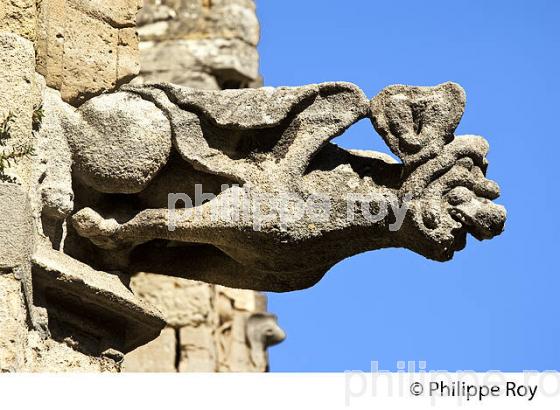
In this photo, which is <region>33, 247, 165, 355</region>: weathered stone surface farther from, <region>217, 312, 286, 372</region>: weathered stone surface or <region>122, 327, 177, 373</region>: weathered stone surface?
<region>217, 312, 286, 372</region>: weathered stone surface

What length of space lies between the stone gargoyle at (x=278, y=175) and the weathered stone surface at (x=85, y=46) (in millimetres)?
156

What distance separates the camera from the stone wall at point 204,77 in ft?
45.6

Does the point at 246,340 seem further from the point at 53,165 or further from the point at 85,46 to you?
the point at 53,165

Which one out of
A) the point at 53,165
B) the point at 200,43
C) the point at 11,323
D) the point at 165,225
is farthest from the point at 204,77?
the point at 11,323

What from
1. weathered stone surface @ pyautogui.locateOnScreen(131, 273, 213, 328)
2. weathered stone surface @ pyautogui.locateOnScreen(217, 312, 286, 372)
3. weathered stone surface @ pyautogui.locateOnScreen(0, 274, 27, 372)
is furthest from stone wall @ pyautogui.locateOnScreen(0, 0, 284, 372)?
weathered stone surface @ pyautogui.locateOnScreen(217, 312, 286, 372)

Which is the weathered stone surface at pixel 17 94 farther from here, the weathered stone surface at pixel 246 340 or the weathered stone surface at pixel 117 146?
the weathered stone surface at pixel 246 340

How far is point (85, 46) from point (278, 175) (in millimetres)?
902

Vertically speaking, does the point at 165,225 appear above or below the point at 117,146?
below

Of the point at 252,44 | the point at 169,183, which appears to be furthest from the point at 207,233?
the point at 252,44

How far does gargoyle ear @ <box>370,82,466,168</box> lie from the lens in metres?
6.89

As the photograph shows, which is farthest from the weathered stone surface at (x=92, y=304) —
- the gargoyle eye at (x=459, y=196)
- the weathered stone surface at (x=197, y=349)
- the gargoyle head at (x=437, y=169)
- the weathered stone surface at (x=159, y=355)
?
the weathered stone surface at (x=197, y=349)

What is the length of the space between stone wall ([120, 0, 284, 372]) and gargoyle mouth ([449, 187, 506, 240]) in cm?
711

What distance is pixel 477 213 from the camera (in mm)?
6816

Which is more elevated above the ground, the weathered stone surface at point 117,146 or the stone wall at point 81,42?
the stone wall at point 81,42
